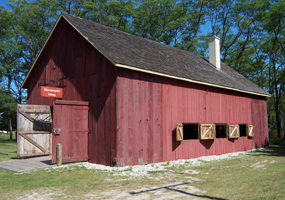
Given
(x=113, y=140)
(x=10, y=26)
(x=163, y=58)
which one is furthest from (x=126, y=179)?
(x=10, y=26)

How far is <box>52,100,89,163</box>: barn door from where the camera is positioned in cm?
1089

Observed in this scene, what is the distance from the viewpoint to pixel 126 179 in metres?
8.64

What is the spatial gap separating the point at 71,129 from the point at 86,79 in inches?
92.9

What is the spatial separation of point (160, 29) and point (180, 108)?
77.8ft

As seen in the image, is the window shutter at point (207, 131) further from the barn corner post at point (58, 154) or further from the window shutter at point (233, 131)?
the barn corner post at point (58, 154)

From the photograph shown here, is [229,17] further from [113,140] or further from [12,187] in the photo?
[12,187]

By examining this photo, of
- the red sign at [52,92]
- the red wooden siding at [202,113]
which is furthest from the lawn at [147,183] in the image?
the red sign at [52,92]

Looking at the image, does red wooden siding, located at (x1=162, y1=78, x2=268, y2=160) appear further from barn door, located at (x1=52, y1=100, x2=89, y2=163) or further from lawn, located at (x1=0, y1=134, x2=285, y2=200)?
barn door, located at (x1=52, y1=100, x2=89, y2=163)

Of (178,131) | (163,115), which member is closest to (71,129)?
(163,115)

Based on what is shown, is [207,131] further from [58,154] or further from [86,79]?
[58,154]

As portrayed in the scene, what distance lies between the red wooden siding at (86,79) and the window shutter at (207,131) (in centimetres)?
552

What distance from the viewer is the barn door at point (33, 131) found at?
13.0m

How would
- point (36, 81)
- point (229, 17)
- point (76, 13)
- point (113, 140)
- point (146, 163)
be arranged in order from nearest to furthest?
point (113, 140) → point (146, 163) → point (36, 81) → point (76, 13) → point (229, 17)

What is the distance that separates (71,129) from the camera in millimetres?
11406
